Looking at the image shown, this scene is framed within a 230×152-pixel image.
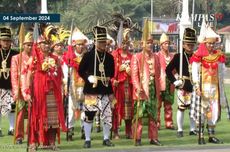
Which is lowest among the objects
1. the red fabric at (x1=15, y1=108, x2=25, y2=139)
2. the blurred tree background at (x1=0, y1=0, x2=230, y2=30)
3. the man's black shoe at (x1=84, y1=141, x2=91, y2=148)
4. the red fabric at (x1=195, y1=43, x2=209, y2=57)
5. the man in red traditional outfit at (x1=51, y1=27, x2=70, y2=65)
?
the man's black shoe at (x1=84, y1=141, x2=91, y2=148)

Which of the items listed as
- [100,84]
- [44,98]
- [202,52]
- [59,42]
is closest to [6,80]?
Result: [59,42]

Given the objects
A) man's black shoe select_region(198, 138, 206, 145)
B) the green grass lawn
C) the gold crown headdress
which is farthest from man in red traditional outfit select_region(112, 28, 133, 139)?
man's black shoe select_region(198, 138, 206, 145)

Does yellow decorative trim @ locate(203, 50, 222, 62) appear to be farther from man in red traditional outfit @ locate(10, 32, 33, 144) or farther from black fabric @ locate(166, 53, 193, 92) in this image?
man in red traditional outfit @ locate(10, 32, 33, 144)

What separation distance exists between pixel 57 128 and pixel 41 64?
1197mm

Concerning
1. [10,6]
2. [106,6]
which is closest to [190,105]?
[10,6]

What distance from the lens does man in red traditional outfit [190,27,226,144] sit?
1373 cm

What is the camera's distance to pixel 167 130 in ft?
53.0

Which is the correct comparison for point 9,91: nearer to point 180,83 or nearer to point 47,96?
point 47,96

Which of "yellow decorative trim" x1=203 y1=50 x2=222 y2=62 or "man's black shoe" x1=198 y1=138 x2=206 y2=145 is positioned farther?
"yellow decorative trim" x1=203 y1=50 x2=222 y2=62

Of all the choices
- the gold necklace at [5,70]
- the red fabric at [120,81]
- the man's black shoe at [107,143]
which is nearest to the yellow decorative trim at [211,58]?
the red fabric at [120,81]

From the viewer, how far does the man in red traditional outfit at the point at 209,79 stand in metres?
13.7

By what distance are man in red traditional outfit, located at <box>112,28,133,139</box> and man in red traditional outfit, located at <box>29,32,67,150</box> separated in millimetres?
1980

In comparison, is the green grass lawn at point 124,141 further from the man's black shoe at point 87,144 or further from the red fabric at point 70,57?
the red fabric at point 70,57
